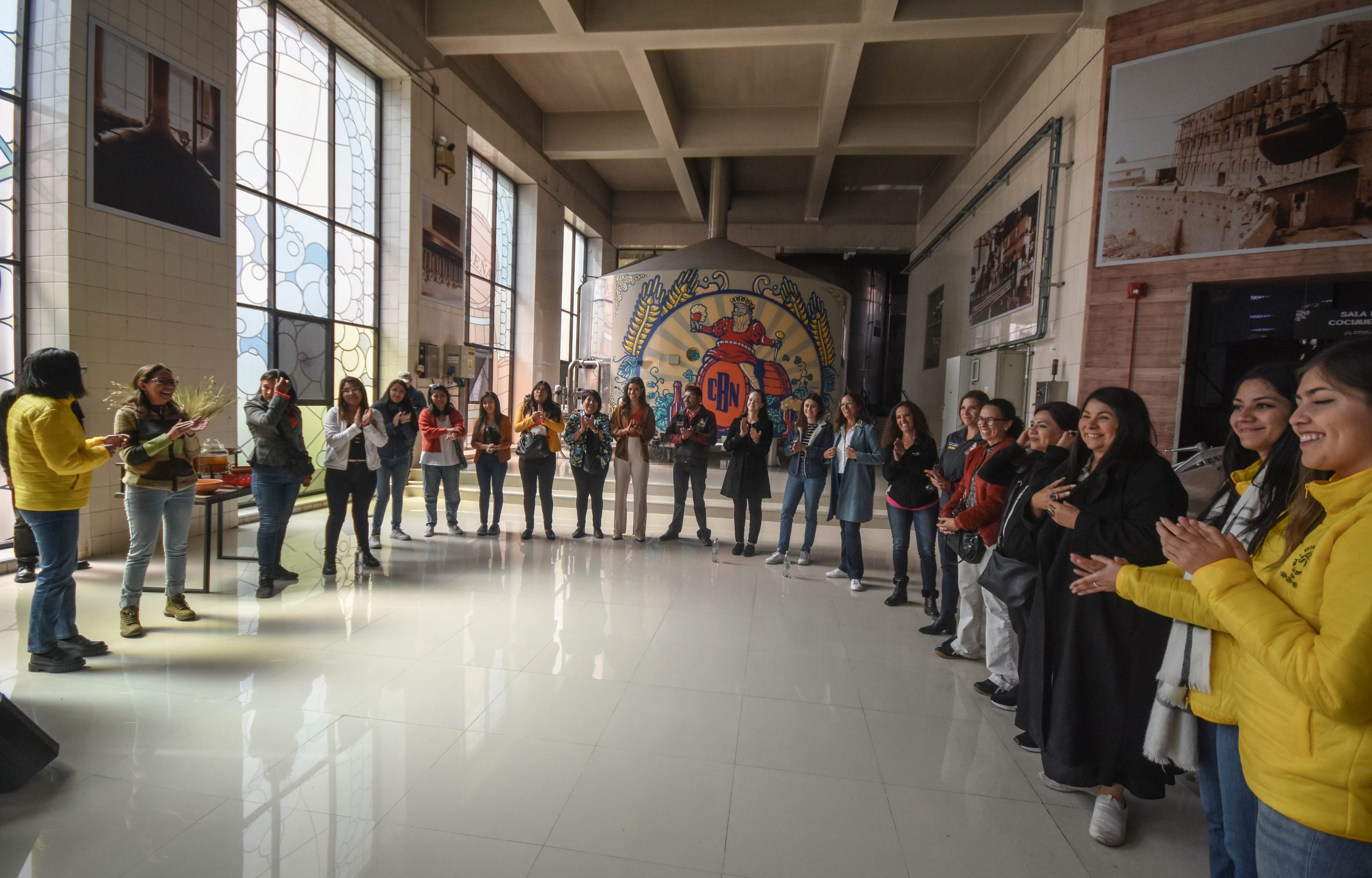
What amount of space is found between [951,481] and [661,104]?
7.58 meters

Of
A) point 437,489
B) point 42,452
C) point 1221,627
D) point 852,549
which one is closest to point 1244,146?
point 852,549

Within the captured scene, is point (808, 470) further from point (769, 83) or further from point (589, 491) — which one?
point (769, 83)

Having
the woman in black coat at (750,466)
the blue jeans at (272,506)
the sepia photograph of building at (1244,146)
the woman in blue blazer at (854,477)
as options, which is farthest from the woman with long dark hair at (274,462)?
the sepia photograph of building at (1244,146)

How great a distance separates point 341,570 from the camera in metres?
4.75

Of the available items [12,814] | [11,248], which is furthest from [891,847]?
[11,248]

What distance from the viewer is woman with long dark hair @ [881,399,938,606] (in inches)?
167

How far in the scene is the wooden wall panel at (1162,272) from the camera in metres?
4.82

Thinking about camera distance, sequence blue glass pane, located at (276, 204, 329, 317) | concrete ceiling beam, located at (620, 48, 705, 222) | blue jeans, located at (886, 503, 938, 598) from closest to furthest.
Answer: blue jeans, located at (886, 503, 938, 598), blue glass pane, located at (276, 204, 329, 317), concrete ceiling beam, located at (620, 48, 705, 222)

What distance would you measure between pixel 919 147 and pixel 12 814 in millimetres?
11365

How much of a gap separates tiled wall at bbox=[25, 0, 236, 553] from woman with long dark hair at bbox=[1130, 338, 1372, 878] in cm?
612

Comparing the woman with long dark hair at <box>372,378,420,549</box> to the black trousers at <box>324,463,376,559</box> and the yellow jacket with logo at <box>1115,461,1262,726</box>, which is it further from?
the yellow jacket with logo at <box>1115,461,1262,726</box>

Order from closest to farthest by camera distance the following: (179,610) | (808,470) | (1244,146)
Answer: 1. (179,610)
2. (1244,146)
3. (808,470)

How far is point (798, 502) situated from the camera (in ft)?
17.7

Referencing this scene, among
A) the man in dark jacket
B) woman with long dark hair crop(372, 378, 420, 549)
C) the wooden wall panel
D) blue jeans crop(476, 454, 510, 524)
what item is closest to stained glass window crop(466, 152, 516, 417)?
blue jeans crop(476, 454, 510, 524)
